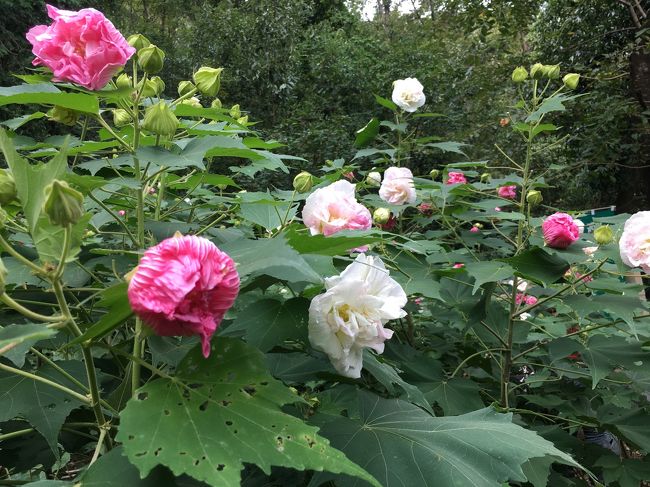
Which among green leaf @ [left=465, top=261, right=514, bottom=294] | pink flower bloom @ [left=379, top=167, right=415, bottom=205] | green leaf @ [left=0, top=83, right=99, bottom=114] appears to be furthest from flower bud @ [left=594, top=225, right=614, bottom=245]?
green leaf @ [left=0, top=83, right=99, bottom=114]

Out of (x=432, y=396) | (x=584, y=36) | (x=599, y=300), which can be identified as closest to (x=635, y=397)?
(x=599, y=300)

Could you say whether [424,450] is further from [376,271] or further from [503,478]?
[376,271]

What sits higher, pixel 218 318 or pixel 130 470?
pixel 218 318

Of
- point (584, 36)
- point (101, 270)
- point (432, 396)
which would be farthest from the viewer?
point (584, 36)

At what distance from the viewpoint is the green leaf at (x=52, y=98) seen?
0.86 metres

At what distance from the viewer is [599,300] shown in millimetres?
1479

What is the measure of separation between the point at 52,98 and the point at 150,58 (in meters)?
0.18

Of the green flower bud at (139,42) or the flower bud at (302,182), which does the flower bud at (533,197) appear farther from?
the green flower bud at (139,42)

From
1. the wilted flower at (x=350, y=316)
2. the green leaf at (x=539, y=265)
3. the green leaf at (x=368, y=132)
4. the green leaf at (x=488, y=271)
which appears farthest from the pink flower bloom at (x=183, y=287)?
the green leaf at (x=368, y=132)

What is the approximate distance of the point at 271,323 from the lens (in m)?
0.87

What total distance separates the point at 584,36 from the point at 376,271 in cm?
621

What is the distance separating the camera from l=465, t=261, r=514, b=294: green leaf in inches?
54.2

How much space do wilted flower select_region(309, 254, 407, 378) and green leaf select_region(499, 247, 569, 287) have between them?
682 millimetres

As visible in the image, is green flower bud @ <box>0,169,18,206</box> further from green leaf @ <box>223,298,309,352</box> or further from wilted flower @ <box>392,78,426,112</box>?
wilted flower @ <box>392,78,426,112</box>
